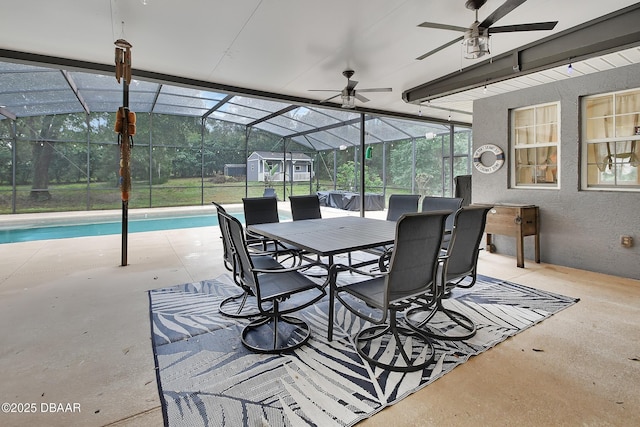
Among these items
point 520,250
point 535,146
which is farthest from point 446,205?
point 535,146

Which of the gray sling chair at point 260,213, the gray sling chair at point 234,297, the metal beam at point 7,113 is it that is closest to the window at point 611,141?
the gray sling chair at point 260,213

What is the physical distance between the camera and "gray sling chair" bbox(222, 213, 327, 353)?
7.20 feet

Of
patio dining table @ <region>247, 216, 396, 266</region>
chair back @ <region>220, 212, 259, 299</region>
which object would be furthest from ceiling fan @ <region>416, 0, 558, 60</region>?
chair back @ <region>220, 212, 259, 299</region>

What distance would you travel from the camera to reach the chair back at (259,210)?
13.2 ft

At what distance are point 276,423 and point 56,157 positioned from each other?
12.8 m

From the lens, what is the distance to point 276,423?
5.26ft

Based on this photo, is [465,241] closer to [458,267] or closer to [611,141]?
[458,267]

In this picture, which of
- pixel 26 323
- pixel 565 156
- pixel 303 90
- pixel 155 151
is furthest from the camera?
pixel 155 151

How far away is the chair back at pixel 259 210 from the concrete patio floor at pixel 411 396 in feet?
3.19

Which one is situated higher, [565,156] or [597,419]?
[565,156]

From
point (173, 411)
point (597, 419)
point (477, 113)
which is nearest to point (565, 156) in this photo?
point (477, 113)

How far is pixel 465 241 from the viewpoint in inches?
97.3

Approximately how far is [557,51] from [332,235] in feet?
9.95

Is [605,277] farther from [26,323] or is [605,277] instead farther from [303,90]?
[26,323]
